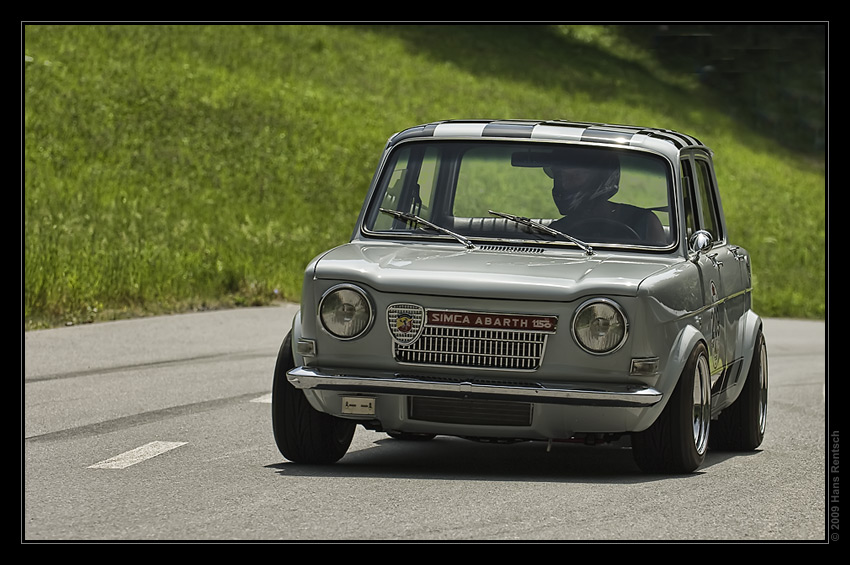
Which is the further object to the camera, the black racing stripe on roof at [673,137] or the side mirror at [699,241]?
the black racing stripe on roof at [673,137]

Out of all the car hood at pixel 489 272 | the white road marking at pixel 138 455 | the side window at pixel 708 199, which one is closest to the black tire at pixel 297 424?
the car hood at pixel 489 272

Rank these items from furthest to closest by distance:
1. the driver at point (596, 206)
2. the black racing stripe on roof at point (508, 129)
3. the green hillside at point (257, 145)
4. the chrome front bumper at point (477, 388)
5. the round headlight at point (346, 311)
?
the green hillside at point (257, 145) < the black racing stripe on roof at point (508, 129) < the driver at point (596, 206) < the round headlight at point (346, 311) < the chrome front bumper at point (477, 388)

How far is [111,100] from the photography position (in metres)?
32.2

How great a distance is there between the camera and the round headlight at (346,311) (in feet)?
24.7

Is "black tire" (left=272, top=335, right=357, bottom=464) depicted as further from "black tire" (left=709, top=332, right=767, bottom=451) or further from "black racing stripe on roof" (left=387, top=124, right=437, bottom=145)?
"black tire" (left=709, top=332, right=767, bottom=451)

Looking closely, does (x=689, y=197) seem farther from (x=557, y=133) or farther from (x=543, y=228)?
(x=543, y=228)

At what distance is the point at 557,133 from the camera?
28.7ft

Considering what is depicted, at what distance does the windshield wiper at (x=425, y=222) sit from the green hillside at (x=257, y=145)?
8.38 meters

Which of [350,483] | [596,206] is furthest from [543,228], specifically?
[350,483]

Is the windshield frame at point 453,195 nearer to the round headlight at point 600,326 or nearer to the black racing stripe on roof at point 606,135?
the black racing stripe on roof at point 606,135

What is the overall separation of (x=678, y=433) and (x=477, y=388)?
3.55 ft

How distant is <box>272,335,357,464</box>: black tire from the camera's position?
313 inches

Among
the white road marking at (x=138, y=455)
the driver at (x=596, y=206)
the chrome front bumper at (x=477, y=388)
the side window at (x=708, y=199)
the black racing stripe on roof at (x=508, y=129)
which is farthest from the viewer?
the side window at (x=708, y=199)

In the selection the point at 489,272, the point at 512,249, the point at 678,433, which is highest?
the point at 512,249
